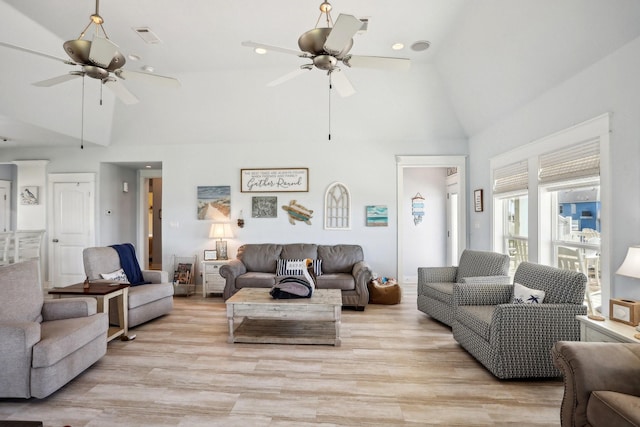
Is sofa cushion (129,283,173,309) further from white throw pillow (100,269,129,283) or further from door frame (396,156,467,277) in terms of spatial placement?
door frame (396,156,467,277)

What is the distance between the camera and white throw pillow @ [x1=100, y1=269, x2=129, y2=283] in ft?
12.1

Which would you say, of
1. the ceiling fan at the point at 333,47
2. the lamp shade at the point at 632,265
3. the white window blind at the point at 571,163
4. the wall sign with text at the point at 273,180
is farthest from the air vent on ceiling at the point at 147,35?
the lamp shade at the point at 632,265

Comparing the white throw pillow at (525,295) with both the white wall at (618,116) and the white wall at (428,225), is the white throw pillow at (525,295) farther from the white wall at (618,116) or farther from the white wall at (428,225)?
the white wall at (428,225)

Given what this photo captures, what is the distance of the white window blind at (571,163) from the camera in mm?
2758

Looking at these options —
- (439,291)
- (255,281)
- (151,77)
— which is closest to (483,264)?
(439,291)

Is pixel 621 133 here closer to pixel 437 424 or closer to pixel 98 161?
pixel 437 424

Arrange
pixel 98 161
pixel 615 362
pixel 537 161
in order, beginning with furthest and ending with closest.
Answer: pixel 98 161
pixel 537 161
pixel 615 362

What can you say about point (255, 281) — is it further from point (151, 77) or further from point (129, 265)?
point (151, 77)

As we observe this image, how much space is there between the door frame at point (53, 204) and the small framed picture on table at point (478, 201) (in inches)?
260

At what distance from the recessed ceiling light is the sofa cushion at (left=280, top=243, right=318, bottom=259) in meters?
3.17

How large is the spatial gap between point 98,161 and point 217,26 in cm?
382

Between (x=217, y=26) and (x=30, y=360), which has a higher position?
(x=217, y=26)

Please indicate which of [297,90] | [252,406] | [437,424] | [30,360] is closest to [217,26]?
[297,90]

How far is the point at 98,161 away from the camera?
18.4 feet
